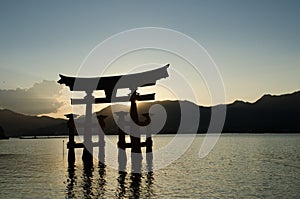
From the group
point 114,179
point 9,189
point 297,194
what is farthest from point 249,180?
point 9,189

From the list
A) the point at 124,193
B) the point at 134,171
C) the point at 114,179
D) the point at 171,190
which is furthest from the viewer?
the point at 134,171

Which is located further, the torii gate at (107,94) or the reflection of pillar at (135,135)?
the reflection of pillar at (135,135)

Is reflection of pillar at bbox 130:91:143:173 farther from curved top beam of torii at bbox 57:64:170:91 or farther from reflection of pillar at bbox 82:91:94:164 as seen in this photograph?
reflection of pillar at bbox 82:91:94:164

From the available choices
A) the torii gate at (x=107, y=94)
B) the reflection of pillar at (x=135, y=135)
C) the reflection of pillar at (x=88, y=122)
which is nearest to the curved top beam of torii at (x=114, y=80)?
the torii gate at (x=107, y=94)

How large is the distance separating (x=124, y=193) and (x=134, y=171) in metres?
7.54

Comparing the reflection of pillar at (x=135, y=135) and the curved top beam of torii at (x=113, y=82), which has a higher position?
the curved top beam of torii at (x=113, y=82)

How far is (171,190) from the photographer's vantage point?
17203 mm

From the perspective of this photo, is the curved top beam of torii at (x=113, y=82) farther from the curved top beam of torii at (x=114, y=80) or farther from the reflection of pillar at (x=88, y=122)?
the reflection of pillar at (x=88, y=122)

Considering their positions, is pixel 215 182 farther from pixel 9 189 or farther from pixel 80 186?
pixel 9 189

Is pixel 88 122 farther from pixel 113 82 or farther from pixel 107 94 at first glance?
pixel 113 82

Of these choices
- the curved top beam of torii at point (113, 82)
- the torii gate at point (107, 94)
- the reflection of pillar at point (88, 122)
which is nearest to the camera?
the curved top beam of torii at point (113, 82)

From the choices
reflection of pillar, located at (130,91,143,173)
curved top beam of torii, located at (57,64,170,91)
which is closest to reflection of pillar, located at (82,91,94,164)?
curved top beam of torii, located at (57,64,170,91)

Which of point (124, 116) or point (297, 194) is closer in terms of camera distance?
point (297, 194)

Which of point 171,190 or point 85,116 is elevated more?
point 85,116
